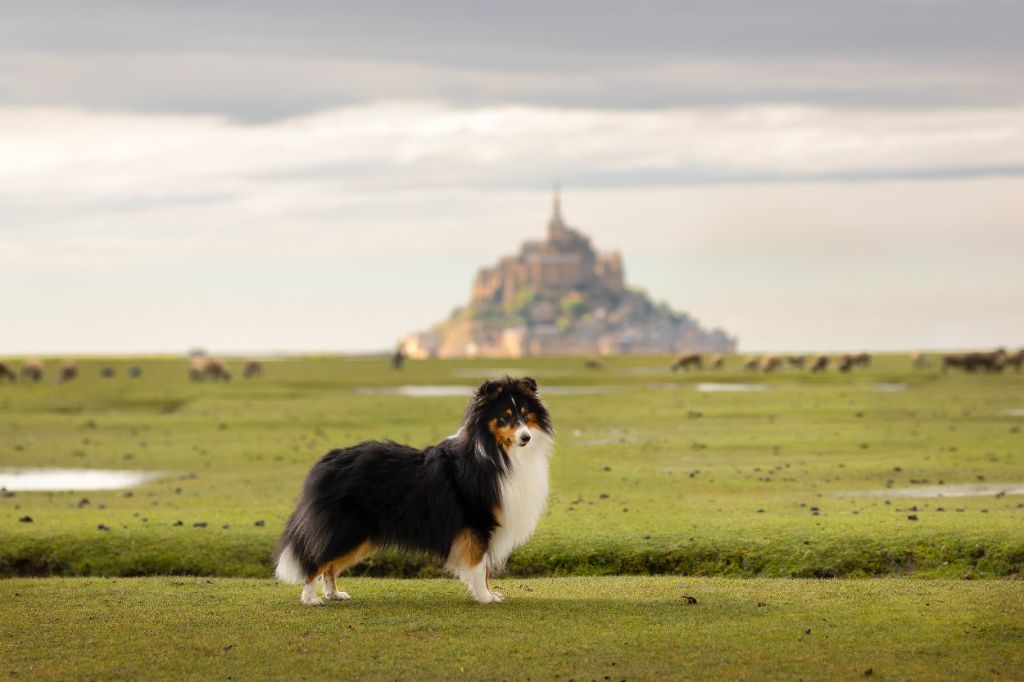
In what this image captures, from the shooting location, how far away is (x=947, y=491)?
2294 centimetres

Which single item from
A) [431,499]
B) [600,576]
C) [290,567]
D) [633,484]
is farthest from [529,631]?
[633,484]

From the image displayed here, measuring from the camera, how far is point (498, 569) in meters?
13.6

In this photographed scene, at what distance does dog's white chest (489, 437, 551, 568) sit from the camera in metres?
13.0

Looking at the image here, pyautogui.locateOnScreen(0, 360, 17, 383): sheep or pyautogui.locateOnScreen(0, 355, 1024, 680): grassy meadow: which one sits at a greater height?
pyautogui.locateOnScreen(0, 355, 1024, 680): grassy meadow

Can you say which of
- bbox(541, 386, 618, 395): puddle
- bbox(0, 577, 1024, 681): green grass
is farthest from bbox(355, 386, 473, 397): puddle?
bbox(0, 577, 1024, 681): green grass

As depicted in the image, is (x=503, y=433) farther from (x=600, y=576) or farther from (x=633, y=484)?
(x=633, y=484)

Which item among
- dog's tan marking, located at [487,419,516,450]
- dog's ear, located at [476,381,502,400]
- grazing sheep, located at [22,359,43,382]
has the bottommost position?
grazing sheep, located at [22,359,43,382]

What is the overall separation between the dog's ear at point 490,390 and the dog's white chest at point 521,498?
25.2 inches

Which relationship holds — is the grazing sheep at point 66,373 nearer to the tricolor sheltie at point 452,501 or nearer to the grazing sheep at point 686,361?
the grazing sheep at point 686,361

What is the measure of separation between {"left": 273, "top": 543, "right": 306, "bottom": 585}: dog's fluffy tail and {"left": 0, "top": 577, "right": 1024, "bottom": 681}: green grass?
1.08 feet

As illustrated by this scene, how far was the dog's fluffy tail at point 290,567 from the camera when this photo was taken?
13188mm

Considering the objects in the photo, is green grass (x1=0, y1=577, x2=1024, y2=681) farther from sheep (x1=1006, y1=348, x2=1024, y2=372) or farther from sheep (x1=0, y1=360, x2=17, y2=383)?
sheep (x1=1006, y1=348, x2=1024, y2=372)

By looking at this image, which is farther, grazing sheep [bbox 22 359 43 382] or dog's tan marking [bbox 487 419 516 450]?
grazing sheep [bbox 22 359 43 382]

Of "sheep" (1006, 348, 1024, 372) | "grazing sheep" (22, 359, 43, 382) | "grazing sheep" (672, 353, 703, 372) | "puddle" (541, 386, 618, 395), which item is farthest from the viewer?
"grazing sheep" (672, 353, 703, 372)
